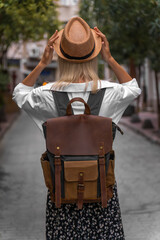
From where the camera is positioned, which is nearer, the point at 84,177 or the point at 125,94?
the point at 84,177

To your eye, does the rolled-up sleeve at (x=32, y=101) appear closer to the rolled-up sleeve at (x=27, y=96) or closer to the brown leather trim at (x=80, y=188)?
the rolled-up sleeve at (x=27, y=96)

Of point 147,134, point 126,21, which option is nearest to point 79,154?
point 126,21

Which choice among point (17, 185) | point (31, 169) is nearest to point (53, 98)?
point (17, 185)

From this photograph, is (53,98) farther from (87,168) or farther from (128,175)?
(128,175)

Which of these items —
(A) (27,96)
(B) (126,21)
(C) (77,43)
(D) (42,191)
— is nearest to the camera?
(C) (77,43)

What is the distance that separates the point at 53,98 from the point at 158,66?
10.4 metres

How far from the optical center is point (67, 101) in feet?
9.65

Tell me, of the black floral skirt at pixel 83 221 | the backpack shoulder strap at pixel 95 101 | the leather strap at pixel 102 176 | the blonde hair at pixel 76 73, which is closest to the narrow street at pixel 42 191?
the black floral skirt at pixel 83 221

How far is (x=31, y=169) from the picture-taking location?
8680mm

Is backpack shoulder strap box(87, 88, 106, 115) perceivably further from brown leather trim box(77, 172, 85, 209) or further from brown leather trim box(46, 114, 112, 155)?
brown leather trim box(77, 172, 85, 209)

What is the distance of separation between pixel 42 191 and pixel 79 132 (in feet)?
13.2

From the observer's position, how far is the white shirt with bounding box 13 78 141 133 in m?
2.96

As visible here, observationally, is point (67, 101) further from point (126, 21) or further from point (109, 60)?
A: point (126, 21)

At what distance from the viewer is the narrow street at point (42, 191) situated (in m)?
4.83
